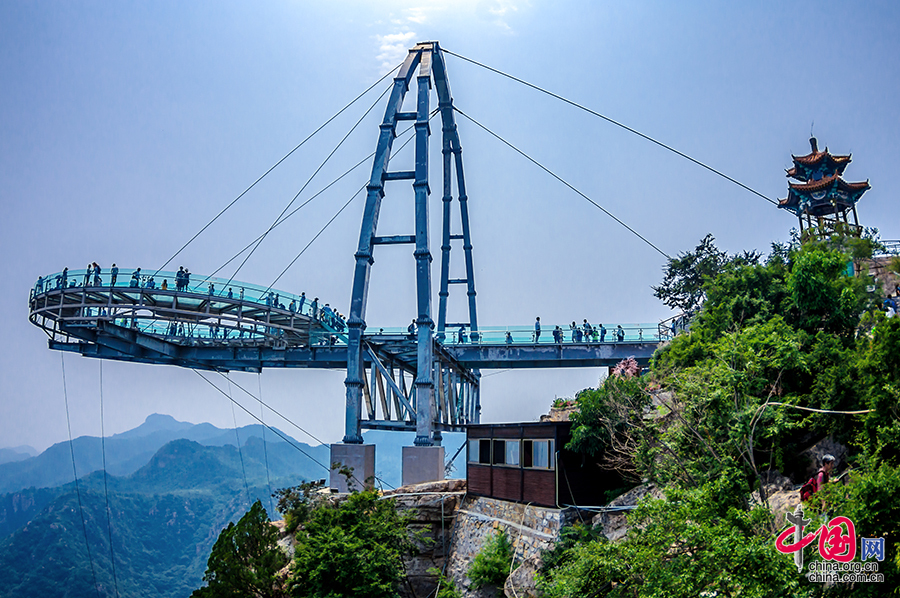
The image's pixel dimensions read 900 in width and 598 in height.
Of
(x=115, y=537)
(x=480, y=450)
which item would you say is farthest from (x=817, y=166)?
(x=115, y=537)

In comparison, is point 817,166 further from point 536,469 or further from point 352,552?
point 352,552

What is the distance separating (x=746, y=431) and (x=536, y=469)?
25.8 feet

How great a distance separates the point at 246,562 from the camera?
76.4 feet

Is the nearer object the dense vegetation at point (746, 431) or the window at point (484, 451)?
the dense vegetation at point (746, 431)

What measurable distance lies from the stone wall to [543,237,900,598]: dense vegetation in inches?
42.5

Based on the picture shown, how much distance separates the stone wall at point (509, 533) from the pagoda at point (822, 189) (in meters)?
26.8

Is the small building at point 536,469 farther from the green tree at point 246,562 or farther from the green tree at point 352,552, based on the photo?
the green tree at point 246,562

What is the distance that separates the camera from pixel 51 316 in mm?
33562

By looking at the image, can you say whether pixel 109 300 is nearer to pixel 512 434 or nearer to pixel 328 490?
pixel 328 490

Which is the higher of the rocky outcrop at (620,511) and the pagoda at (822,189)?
the pagoda at (822,189)

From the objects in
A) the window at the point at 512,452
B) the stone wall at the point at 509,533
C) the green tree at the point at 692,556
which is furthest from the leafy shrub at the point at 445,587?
the green tree at the point at 692,556

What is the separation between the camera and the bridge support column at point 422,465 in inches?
1229

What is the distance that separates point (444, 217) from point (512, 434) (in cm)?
3084

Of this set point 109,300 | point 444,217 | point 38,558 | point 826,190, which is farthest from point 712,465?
point 38,558
